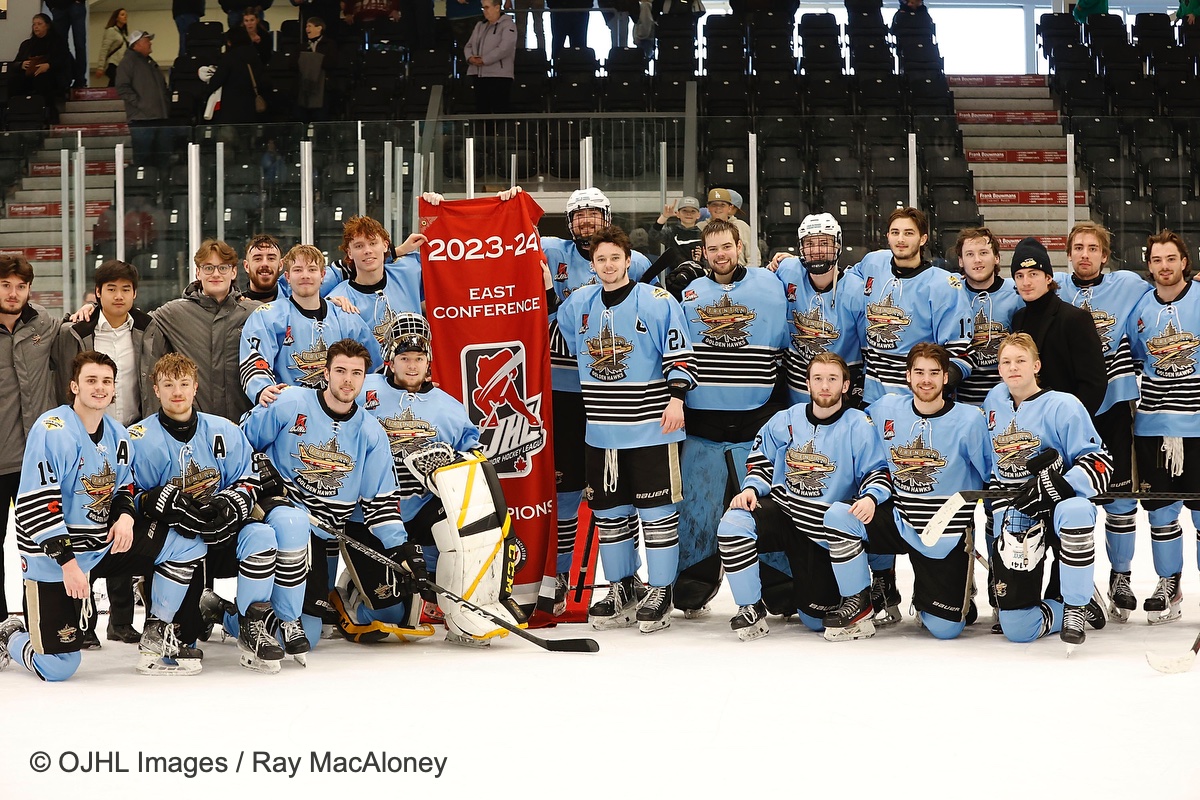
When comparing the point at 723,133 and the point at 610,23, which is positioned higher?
the point at 610,23

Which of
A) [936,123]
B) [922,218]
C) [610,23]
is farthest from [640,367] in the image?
[610,23]

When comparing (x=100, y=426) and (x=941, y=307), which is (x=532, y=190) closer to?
(x=941, y=307)

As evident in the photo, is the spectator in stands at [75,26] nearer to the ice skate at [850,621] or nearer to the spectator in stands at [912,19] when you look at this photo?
the spectator in stands at [912,19]

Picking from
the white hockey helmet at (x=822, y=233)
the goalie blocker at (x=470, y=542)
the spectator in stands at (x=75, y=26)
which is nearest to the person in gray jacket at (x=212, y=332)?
the goalie blocker at (x=470, y=542)

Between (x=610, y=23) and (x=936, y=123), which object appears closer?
(x=936, y=123)

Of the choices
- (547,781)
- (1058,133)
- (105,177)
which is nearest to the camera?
(547,781)

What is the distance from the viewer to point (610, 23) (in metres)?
11.8

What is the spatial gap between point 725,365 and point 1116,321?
151cm

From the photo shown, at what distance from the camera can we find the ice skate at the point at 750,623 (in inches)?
194

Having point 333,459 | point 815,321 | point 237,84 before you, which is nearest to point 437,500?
point 333,459

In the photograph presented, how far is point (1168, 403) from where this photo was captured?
5.19 m

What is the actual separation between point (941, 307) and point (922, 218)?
0.41 metres

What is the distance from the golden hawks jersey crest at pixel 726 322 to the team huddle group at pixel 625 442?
12 millimetres

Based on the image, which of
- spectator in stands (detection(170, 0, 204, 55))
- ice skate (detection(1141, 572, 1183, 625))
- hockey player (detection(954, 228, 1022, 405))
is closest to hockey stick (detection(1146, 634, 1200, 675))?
ice skate (detection(1141, 572, 1183, 625))
